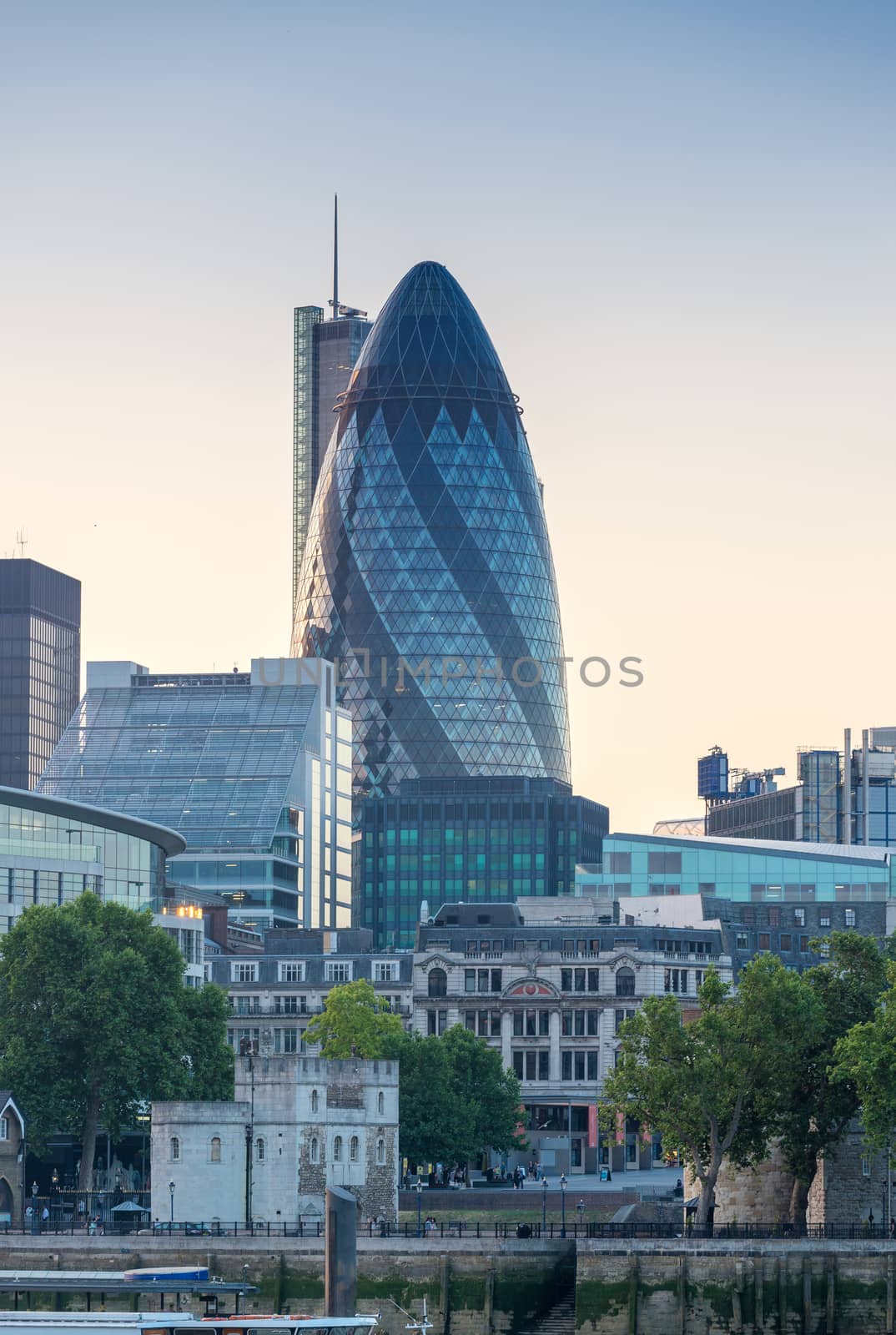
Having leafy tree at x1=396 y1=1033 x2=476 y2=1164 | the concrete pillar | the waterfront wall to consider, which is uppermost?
leafy tree at x1=396 y1=1033 x2=476 y2=1164

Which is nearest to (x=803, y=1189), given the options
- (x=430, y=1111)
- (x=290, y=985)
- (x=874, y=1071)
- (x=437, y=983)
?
(x=874, y=1071)

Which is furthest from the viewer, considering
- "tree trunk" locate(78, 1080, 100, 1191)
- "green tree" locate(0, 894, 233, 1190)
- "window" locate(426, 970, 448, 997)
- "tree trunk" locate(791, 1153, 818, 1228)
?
"window" locate(426, 970, 448, 997)

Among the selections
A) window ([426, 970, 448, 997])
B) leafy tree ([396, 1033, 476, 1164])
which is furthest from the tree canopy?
window ([426, 970, 448, 997])

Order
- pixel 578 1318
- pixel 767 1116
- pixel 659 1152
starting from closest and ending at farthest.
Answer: pixel 578 1318 < pixel 767 1116 < pixel 659 1152

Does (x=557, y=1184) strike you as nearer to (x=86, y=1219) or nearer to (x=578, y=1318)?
(x=86, y=1219)

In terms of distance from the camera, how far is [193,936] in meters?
185

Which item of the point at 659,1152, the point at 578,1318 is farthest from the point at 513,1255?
the point at 659,1152

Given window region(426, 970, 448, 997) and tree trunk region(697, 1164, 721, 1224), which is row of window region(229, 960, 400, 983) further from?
tree trunk region(697, 1164, 721, 1224)

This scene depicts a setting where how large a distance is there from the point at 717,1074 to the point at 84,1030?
36.2 metres

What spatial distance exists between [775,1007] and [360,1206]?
19.0m

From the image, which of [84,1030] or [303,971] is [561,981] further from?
[84,1030]

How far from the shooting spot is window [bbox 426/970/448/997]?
606ft

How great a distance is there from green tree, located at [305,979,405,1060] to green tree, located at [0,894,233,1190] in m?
10.3

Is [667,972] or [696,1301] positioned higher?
[667,972]
